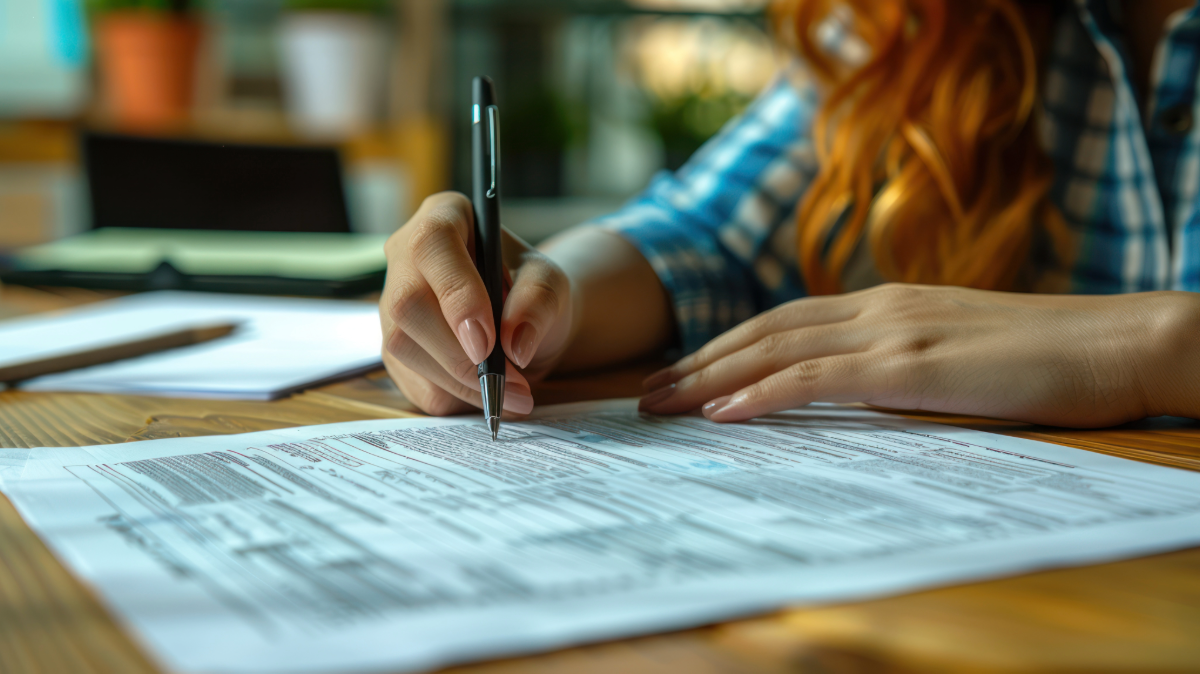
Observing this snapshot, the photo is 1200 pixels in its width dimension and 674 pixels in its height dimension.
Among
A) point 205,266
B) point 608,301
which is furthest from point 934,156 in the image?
point 205,266

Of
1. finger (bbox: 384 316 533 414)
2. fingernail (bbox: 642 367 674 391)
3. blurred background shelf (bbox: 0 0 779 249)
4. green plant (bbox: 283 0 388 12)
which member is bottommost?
fingernail (bbox: 642 367 674 391)

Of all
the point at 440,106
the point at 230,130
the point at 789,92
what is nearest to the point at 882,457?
the point at 789,92

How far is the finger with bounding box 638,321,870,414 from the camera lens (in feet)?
1.56

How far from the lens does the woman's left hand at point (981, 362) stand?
17.2 inches

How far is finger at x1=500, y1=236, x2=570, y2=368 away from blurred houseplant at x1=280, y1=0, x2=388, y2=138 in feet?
5.05

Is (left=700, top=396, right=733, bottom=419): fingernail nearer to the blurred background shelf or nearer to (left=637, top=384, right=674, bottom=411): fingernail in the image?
(left=637, top=384, right=674, bottom=411): fingernail

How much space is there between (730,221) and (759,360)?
12.9 inches

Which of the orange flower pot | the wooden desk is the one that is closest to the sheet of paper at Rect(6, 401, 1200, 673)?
the wooden desk

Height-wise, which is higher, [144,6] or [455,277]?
[144,6]

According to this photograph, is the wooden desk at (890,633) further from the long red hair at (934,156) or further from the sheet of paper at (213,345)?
the long red hair at (934,156)

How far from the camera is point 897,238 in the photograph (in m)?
0.73

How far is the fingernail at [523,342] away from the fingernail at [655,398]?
0.08 m

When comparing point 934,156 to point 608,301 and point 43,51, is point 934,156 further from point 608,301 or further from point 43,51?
point 43,51

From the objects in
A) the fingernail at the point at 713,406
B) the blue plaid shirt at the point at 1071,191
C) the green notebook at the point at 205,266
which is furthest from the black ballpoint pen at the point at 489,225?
the green notebook at the point at 205,266
